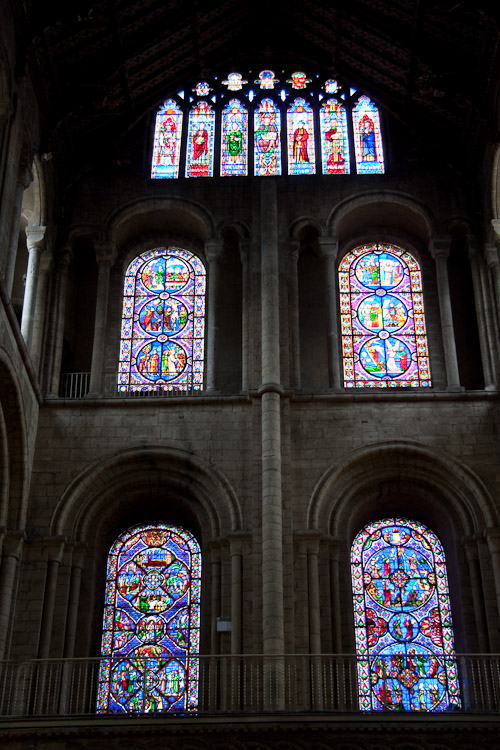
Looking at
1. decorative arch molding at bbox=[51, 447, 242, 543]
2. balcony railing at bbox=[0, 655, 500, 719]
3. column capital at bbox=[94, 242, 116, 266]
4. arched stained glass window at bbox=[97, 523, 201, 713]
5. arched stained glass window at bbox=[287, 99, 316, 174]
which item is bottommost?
balcony railing at bbox=[0, 655, 500, 719]

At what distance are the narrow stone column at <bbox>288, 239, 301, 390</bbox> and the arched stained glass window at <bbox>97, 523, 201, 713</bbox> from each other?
3312 mm

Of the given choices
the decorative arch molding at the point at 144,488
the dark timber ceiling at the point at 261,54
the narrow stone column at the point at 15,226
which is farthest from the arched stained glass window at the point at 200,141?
the decorative arch molding at the point at 144,488

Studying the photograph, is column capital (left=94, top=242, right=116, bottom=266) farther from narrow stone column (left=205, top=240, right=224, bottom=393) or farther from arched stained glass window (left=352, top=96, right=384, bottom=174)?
arched stained glass window (left=352, top=96, right=384, bottom=174)

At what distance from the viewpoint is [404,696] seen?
15992mm

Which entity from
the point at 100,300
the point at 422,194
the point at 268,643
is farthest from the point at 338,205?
the point at 268,643

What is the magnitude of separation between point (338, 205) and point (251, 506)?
253 inches

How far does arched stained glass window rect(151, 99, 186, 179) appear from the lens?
21.0 meters

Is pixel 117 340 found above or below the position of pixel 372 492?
above

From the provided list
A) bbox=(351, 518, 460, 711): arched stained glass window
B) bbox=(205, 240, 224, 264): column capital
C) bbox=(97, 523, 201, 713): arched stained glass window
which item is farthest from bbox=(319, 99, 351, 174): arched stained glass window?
bbox=(97, 523, 201, 713): arched stained glass window

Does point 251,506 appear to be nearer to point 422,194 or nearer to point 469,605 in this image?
point 469,605

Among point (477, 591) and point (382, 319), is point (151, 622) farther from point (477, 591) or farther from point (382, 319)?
point (382, 319)

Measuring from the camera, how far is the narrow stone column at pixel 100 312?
18469 millimetres

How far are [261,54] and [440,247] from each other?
599cm

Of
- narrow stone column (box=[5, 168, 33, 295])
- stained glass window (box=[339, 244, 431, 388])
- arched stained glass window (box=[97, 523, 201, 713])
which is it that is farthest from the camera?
stained glass window (box=[339, 244, 431, 388])
